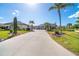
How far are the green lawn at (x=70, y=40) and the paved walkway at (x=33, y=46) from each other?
0.26 feet

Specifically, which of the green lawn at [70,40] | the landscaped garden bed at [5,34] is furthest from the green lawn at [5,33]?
the green lawn at [70,40]

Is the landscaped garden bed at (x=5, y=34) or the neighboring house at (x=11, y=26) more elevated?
the neighboring house at (x=11, y=26)

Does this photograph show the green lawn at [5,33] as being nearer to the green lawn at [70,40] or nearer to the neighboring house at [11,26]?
the neighboring house at [11,26]

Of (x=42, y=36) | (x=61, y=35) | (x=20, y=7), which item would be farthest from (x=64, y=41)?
(x=20, y=7)

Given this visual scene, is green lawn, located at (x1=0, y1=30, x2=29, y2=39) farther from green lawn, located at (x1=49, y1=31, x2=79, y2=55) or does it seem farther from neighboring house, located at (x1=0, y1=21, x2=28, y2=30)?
green lawn, located at (x1=49, y1=31, x2=79, y2=55)

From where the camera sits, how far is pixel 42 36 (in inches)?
128

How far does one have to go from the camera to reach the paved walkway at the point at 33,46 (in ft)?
9.55

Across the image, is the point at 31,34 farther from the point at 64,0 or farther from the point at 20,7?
the point at 64,0

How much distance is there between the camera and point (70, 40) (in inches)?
123

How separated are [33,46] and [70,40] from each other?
0.56m

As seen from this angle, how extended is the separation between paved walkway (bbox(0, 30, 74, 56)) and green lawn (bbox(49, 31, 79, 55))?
0.08 meters

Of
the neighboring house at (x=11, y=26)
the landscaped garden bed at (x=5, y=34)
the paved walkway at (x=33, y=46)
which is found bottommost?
the paved walkway at (x=33, y=46)

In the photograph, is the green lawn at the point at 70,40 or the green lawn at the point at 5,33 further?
the green lawn at the point at 5,33

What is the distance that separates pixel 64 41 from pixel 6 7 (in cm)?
99
